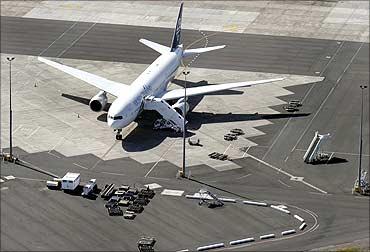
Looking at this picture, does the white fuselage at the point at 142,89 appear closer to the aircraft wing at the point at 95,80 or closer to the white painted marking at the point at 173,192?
the aircraft wing at the point at 95,80

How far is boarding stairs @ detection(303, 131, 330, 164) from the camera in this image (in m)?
168

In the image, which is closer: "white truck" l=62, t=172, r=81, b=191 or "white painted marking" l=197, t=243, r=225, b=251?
"white painted marking" l=197, t=243, r=225, b=251

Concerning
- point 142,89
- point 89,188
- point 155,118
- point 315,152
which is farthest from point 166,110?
point 89,188

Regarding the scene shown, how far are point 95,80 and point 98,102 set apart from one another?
25.9 ft

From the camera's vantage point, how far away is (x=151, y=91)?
181 m

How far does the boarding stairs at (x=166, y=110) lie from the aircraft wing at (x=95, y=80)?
497 centimetres

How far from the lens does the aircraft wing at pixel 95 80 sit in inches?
7279

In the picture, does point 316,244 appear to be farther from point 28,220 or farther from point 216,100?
point 216,100

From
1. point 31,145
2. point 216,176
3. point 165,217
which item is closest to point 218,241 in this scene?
point 165,217

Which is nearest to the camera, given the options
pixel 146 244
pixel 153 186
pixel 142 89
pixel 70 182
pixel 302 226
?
pixel 146 244

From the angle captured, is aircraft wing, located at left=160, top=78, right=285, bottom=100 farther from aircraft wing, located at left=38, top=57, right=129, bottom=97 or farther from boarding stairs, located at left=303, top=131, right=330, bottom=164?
boarding stairs, located at left=303, top=131, right=330, bottom=164

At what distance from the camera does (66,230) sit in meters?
144

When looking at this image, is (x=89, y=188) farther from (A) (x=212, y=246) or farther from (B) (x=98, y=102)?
(B) (x=98, y=102)

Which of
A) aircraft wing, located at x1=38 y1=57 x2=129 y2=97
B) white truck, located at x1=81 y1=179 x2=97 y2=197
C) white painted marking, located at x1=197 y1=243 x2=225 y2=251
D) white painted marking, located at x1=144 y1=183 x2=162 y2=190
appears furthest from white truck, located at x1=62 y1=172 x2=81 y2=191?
aircraft wing, located at x1=38 y1=57 x2=129 y2=97
